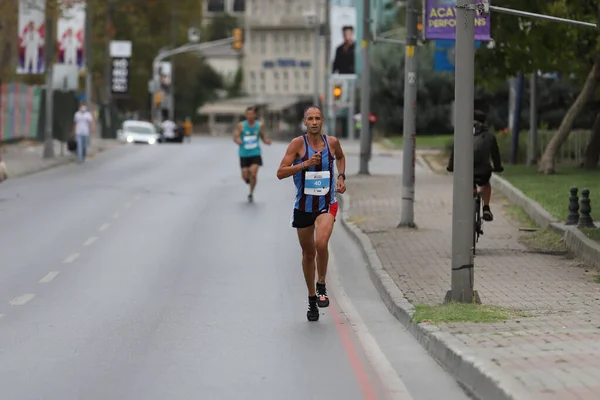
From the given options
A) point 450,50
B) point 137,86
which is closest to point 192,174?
point 450,50

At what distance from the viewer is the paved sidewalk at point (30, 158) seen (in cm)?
4058

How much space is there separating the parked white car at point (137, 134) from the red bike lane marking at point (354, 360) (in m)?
58.2

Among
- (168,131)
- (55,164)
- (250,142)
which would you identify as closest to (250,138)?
(250,142)

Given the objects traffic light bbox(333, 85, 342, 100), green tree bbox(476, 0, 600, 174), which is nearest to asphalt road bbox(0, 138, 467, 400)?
green tree bbox(476, 0, 600, 174)

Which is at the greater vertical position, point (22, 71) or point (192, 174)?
point (22, 71)

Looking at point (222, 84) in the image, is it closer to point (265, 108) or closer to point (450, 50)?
point (265, 108)

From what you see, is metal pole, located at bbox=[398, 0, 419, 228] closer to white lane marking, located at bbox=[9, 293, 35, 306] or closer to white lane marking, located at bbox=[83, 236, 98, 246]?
white lane marking, located at bbox=[83, 236, 98, 246]

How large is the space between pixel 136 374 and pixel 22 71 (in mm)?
38832

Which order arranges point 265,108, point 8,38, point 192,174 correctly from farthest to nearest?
1. point 265,108
2. point 8,38
3. point 192,174

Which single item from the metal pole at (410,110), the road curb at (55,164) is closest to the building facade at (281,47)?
the road curb at (55,164)

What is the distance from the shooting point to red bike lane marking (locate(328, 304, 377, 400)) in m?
9.82

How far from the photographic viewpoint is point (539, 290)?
49.1 ft

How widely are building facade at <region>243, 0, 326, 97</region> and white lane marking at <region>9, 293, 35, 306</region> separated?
124 m

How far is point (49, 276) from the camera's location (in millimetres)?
17078
